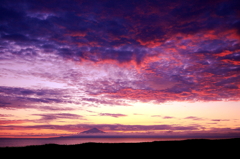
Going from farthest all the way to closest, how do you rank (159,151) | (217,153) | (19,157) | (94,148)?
(94,148), (159,151), (217,153), (19,157)

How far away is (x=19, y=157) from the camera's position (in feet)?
61.8

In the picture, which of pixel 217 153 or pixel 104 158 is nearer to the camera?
pixel 104 158

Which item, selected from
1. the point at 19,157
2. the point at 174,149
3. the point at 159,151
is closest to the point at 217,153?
the point at 174,149

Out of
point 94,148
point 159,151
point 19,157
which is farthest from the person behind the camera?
point 94,148

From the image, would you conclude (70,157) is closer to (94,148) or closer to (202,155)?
(94,148)

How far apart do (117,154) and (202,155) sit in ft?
29.5

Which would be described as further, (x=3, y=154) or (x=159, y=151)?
(x=159, y=151)

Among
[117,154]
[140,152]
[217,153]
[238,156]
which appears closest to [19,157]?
[117,154]

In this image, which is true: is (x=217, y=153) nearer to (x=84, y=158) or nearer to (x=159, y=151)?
(x=159, y=151)

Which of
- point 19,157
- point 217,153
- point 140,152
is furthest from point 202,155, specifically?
point 19,157

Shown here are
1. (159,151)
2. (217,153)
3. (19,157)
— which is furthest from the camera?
(159,151)

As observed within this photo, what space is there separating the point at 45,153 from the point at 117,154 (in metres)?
7.92

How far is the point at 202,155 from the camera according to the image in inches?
770

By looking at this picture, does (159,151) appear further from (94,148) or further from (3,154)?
(3,154)
